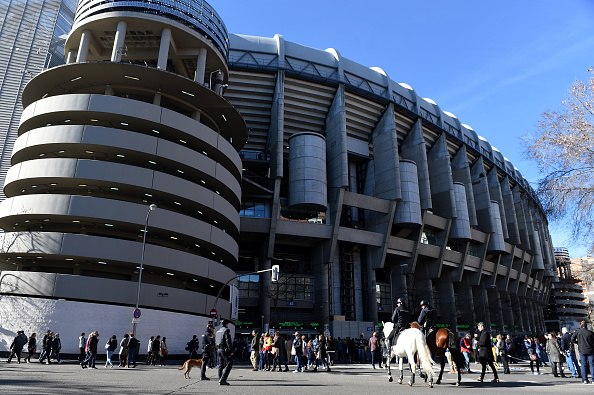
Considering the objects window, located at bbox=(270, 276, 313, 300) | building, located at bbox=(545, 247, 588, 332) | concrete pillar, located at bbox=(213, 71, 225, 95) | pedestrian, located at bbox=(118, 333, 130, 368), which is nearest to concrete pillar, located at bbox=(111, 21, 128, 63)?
concrete pillar, located at bbox=(213, 71, 225, 95)

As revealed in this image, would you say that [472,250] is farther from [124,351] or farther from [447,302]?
[124,351]

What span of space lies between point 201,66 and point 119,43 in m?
7.10

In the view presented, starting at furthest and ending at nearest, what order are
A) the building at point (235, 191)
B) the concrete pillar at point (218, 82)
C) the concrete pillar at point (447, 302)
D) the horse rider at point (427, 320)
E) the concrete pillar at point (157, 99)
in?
the concrete pillar at point (447, 302)
the concrete pillar at point (218, 82)
the concrete pillar at point (157, 99)
the building at point (235, 191)
the horse rider at point (427, 320)

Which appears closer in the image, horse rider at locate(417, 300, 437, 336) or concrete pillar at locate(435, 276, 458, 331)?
horse rider at locate(417, 300, 437, 336)

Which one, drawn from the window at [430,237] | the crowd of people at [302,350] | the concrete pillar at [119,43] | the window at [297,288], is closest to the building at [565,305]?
the window at [430,237]

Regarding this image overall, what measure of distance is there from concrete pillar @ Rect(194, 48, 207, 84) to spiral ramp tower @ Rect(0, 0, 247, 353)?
0.41ft

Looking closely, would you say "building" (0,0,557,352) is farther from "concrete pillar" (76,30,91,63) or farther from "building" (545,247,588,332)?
"building" (545,247,588,332)

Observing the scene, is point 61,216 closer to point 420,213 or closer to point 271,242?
point 271,242

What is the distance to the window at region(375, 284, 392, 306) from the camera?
57.1m

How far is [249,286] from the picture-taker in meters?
50.7

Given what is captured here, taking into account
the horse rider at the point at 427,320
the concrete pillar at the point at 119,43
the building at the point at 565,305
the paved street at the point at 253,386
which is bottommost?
the paved street at the point at 253,386

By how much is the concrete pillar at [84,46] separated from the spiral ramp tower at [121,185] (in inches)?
4.1

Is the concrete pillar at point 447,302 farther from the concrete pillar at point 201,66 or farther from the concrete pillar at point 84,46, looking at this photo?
the concrete pillar at point 84,46

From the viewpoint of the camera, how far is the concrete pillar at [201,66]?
38416 mm
